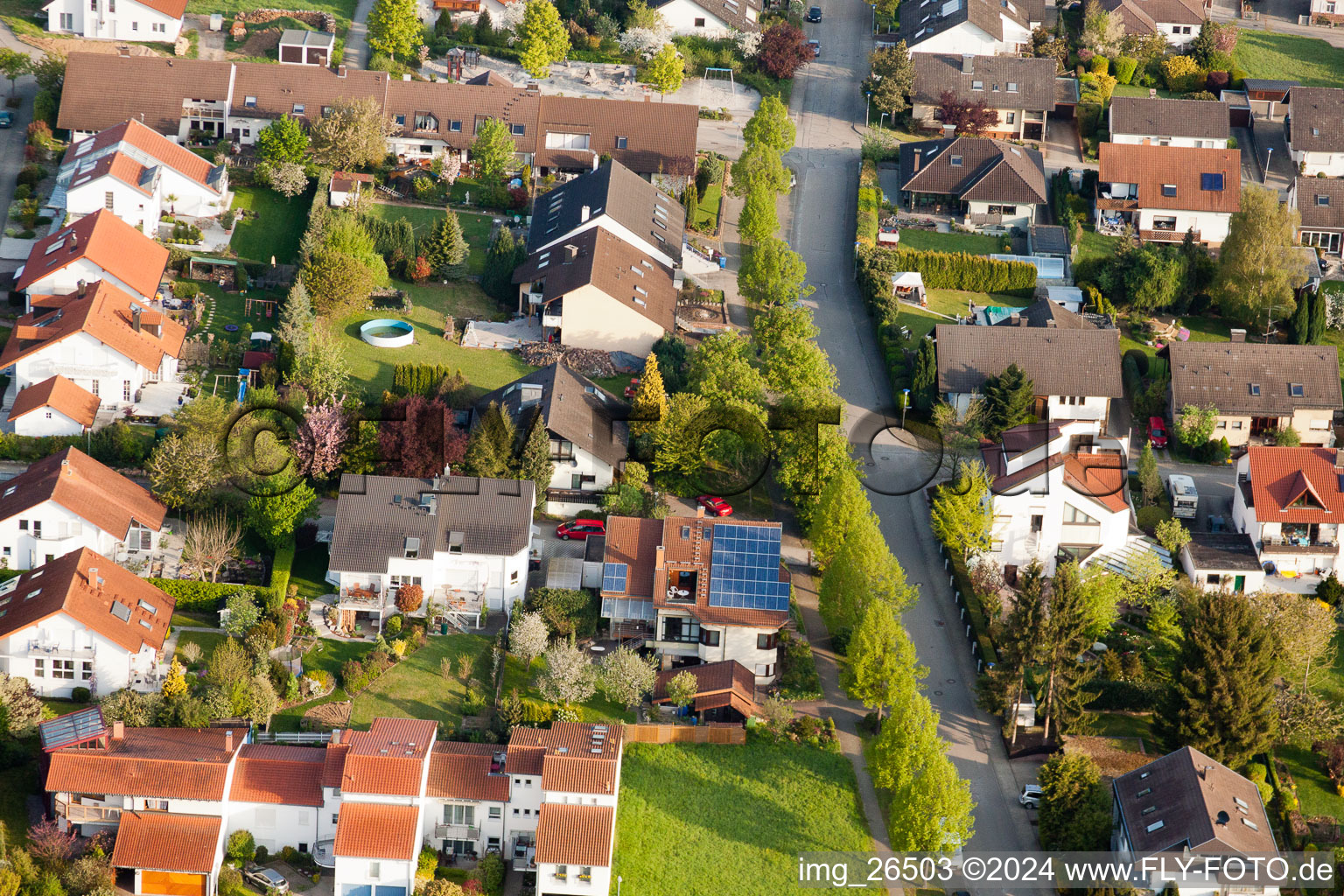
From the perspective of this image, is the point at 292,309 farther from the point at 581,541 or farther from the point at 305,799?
the point at 305,799

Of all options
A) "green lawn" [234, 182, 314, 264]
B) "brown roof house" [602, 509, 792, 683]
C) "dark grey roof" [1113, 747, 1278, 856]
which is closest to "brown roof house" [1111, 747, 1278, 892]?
"dark grey roof" [1113, 747, 1278, 856]

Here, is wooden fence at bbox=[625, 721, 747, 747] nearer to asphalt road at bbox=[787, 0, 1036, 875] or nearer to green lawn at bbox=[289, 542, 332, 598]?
asphalt road at bbox=[787, 0, 1036, 875]

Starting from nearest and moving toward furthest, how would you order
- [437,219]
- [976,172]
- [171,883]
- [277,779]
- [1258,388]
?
[171,883] → [277,779] → [1258,388] → [437,219] → [976,172]

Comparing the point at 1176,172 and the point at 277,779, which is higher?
the point at 1176,172

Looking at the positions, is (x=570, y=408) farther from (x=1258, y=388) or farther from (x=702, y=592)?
(x=1258, y=388)

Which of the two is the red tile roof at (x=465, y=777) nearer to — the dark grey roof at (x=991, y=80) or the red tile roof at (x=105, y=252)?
the red tile roof at (x=105, y=252)

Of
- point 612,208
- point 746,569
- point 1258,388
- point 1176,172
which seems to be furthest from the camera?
point 1176,172

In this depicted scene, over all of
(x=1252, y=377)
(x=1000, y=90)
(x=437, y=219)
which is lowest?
(x=1252, y=377)

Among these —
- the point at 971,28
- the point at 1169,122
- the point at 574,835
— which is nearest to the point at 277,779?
the point at 574,835
